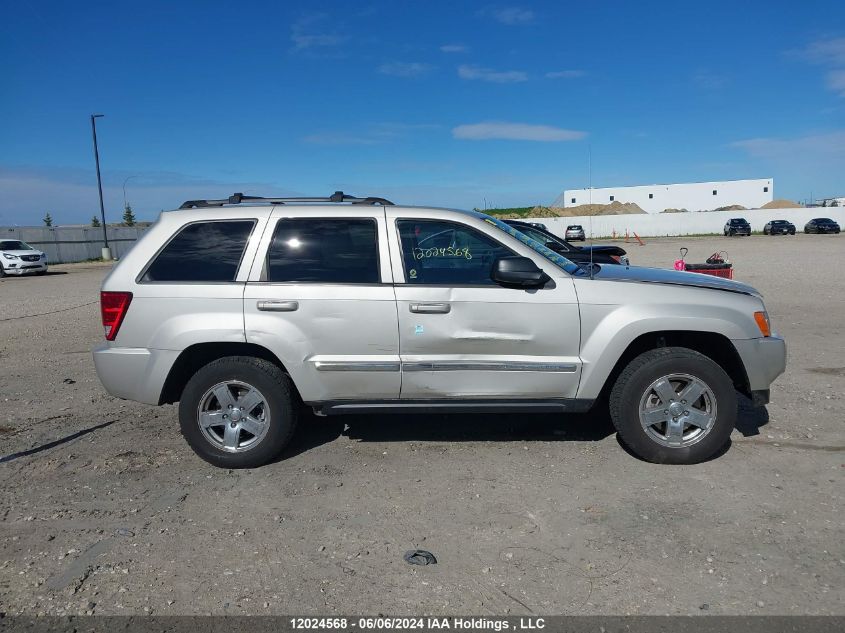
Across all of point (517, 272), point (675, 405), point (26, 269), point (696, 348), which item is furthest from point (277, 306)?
point (26, 269)

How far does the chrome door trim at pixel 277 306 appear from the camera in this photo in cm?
447

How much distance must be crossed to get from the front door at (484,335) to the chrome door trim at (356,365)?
10cm

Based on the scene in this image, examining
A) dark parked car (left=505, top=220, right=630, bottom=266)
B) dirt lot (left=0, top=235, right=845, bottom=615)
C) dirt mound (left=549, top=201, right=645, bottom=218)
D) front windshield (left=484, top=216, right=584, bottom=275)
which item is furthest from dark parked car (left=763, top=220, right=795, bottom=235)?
front windshield (left=484, top=216, right=584, bottom=275)

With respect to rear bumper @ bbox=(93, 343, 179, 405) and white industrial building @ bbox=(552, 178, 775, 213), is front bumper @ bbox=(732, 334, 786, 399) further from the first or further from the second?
white industrial building @ bbox=(552, 178, 775, 213)

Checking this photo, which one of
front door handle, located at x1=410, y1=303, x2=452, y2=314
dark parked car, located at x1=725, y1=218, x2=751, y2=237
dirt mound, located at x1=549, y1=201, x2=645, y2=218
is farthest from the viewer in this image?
dirt mound, located at x1=549, y1=201, x2=645, y2=218

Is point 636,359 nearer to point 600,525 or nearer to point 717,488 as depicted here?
point 717,488

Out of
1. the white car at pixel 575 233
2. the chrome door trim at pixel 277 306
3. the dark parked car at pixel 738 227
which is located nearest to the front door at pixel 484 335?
the chrome door trim at pixel 277 306

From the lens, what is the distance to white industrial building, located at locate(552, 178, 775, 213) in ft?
276

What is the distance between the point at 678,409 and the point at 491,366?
133cm

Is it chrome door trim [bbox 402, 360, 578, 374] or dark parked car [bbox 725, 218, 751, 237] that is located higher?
dark parked car [bbox 725, 218, 751, 237]

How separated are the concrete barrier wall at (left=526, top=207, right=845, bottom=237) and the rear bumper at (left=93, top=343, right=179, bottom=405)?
54300 millimetres

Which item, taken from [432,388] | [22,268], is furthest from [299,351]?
[22,268]

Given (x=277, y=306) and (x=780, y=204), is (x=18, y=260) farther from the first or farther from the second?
(x=780, y=204)

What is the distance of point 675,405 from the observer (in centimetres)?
446
